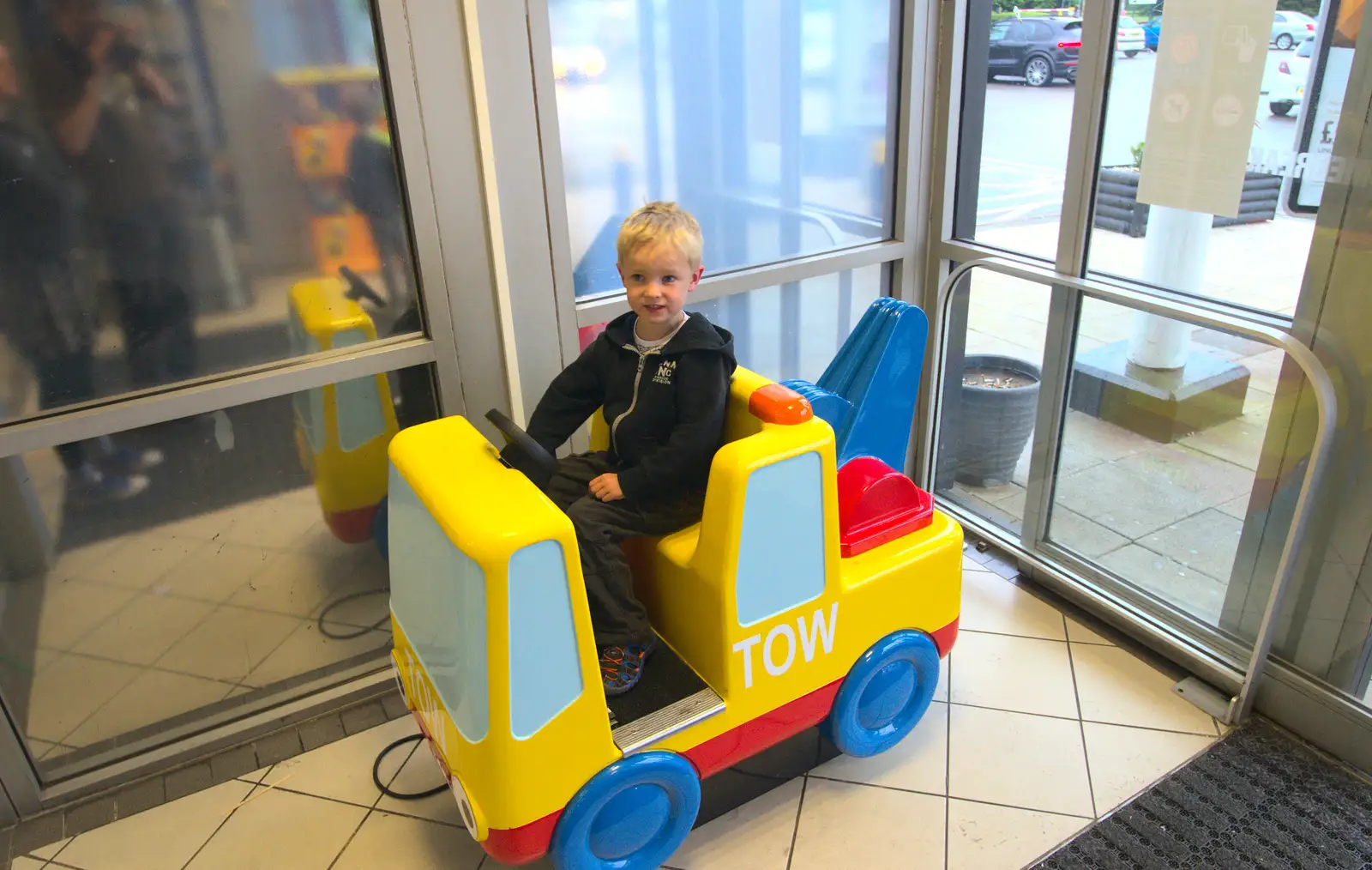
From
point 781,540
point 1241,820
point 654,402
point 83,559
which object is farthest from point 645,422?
point 1241,820

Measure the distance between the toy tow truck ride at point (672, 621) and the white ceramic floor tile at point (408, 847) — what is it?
265 mm

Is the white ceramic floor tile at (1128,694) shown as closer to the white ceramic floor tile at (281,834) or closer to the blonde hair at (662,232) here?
the blonde hair at (662,232)

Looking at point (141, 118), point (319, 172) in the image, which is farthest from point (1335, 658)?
point (141, 118)

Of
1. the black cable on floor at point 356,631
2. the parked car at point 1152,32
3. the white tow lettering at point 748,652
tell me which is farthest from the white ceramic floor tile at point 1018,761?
the parked car at point 1152,32

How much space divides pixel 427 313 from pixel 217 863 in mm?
1143

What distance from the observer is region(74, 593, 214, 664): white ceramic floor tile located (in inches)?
74.2

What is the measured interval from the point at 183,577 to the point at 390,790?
2.06ft

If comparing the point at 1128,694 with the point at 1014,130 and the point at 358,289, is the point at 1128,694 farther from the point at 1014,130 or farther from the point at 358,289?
the point at 358,289

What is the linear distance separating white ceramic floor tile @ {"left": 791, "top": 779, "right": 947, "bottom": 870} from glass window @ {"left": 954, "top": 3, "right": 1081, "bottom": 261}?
1.36 m

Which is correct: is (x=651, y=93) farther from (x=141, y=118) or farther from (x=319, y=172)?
(x=141, y=118)

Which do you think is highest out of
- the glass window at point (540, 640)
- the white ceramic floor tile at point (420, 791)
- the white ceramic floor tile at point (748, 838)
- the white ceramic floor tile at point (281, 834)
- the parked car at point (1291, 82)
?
the parked car at point (1291, 82)

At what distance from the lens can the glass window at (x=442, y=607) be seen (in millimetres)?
1333

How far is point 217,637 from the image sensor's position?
6.57 feet

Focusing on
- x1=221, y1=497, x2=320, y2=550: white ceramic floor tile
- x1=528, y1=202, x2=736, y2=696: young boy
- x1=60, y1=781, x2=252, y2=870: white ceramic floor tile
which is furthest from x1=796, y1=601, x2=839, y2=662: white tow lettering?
x1=60, y1=781, x2=252, y2=870: white ceramic floor tile
